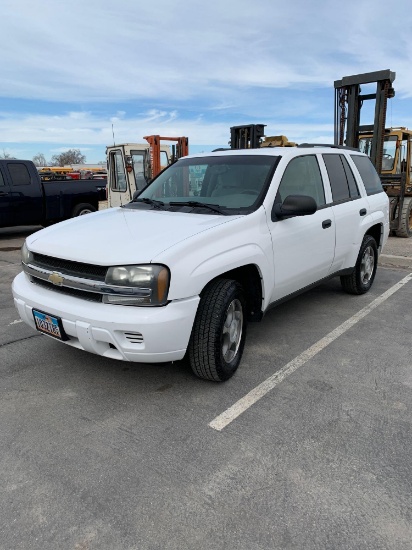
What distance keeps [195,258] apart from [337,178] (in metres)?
2.62

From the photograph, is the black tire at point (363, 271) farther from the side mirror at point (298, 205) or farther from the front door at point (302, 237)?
the side mirror at point (298, 205)

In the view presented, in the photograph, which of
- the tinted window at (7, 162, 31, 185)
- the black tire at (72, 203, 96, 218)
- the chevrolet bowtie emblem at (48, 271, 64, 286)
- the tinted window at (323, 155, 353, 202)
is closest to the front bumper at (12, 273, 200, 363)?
the chevrolet bowtie emblem at (48, 271, 64, 286)

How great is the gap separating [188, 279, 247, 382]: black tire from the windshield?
797 millimetres

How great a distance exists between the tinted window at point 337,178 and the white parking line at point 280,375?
1.33 metres

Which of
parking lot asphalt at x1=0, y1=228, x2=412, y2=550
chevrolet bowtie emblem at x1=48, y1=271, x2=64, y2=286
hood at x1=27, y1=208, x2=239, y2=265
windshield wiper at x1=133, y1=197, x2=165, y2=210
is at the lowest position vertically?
parking lot asphalt at x1=0, y1=228, x2=412, y2=550

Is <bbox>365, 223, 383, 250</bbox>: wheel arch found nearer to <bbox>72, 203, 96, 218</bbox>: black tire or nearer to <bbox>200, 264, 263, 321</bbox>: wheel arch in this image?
<bbox>200, 264, 263, 321</bbox>: wheel arch

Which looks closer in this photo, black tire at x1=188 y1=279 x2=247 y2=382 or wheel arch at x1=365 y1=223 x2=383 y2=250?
black tire at x1=188 y1=279 x2=247 y2=382

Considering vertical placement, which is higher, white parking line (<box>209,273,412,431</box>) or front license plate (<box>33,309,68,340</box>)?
front license plate (<box>33,309,68,340</box>)

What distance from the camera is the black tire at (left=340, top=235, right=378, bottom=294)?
5.44 metres

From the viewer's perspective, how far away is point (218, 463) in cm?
253

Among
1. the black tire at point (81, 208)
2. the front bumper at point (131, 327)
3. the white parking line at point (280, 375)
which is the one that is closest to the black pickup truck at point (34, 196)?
the black tire at point (81, 208)

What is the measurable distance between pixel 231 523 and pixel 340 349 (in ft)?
7.59

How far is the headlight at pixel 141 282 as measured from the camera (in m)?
2.79

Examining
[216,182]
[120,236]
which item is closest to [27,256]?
[120,236]
